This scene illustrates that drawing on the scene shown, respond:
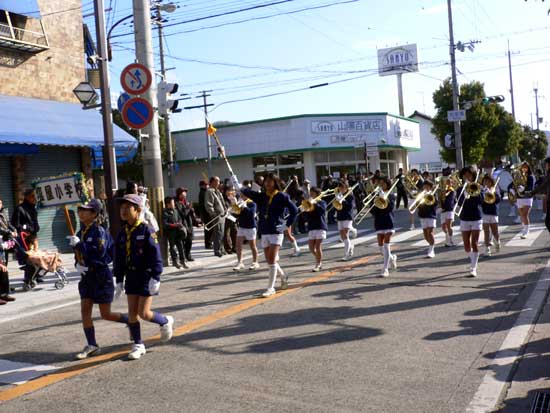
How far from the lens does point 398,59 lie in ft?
186

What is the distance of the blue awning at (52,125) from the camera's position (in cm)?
1359

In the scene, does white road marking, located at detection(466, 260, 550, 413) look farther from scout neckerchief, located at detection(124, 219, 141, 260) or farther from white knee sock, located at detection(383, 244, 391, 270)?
scout neckerchief, located at detection(124, 219, 141, 260)

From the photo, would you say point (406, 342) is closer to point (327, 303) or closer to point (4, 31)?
point (327, 303)

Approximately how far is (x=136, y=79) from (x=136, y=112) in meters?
0.73

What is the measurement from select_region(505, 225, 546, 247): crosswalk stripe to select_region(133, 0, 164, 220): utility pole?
8.00m

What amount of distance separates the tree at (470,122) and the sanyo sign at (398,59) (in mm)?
17242

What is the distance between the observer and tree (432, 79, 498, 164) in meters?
36.8

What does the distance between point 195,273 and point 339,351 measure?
6.45 m

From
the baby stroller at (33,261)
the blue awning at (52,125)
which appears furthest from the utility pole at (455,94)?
the baby stroller at (33,261)

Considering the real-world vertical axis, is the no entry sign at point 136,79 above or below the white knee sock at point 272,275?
above

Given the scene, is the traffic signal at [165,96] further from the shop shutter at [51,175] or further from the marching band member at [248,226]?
the shop shutter at [51,175]

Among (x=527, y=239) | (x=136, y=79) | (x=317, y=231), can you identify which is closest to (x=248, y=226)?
(x=317, y=231)

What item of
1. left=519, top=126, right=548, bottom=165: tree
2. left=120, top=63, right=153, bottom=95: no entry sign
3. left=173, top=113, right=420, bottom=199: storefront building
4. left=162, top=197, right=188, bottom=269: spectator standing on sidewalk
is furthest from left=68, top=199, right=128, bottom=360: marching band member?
left=519, top=126, right=548, bottom=165: tree

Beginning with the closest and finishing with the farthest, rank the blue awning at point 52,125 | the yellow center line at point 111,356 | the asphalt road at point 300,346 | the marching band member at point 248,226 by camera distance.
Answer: the asphalt road at point 300,346, the yellow center line at point 111,356, the marching band member at point 248,226, the blue awning at point 52,125
